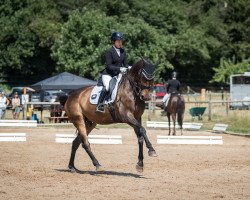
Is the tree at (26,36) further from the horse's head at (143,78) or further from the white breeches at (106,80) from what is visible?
the horse's head at (143,78)

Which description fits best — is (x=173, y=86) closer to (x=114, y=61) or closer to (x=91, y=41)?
(x=114, y=61)

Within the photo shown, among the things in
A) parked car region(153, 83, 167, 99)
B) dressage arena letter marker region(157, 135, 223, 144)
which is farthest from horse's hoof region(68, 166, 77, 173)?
parked car region(153, 83, 167, 99)

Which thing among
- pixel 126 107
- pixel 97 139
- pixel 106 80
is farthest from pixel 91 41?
pixel 126 107

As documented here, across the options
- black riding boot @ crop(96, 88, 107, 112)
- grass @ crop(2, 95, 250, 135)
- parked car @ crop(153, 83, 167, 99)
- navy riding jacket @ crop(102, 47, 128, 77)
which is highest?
navy riding jacket @ crop(102, 47, 128, 77)

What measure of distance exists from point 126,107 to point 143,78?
768mm

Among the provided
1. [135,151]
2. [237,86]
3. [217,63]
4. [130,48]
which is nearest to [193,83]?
[217,63]

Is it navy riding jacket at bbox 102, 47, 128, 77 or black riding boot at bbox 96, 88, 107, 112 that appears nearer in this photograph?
navy riding jacket at bbox 102, 47, 128, 77

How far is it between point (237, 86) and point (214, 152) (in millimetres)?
35017

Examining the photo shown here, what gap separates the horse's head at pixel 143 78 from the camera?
13609 mm

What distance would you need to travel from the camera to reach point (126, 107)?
1400cm

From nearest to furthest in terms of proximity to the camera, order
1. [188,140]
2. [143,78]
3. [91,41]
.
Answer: [143,78]
[188,140]
[91,41]

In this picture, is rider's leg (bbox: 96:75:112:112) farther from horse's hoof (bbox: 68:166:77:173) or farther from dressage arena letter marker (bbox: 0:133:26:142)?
dressage arena letter marker (bbox: 0:133:26:142)

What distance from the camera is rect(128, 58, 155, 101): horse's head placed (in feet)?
44.7

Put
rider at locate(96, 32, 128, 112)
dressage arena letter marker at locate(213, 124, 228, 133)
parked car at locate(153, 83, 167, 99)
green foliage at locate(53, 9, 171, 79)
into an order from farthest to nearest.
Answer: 1. green foliage at locate(53, 9, 171, 79)
2. parked car at locate(153, 83, 167, 99)
3. dressage arena letter marker at locate(213, 124, 228, 133)
4. rider at locate(96, 32, 128, 112)
